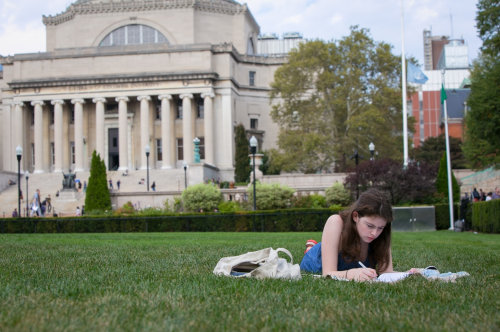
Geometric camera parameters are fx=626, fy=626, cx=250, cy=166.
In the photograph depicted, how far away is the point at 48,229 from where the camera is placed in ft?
90.2

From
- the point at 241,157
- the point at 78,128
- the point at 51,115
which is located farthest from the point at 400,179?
the point at 51,115

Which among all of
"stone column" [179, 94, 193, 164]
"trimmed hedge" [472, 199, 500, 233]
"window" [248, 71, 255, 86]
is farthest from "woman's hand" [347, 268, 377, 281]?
"window" [248, 71, 255, 86]

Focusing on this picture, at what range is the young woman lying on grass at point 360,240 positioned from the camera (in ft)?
21.2

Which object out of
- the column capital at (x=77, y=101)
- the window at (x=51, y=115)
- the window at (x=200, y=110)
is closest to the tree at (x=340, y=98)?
the window at (x=200, y=110)

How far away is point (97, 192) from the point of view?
44938 millimetres

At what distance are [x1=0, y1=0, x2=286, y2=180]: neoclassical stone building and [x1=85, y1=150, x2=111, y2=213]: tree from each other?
1898 centimetres

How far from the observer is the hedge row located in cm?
2761

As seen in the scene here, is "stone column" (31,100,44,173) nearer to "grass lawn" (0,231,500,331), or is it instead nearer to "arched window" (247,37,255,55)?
"arched window" (247,37,255,55)

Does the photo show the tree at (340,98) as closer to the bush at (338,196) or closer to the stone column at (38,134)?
the bush at (338,196)

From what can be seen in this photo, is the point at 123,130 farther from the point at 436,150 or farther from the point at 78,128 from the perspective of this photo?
the point at 436,150

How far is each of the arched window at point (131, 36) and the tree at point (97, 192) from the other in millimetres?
30197

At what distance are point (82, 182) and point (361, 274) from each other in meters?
58.6

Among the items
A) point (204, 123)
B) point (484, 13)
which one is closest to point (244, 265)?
point (484, 13)

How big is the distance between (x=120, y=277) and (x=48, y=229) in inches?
869
